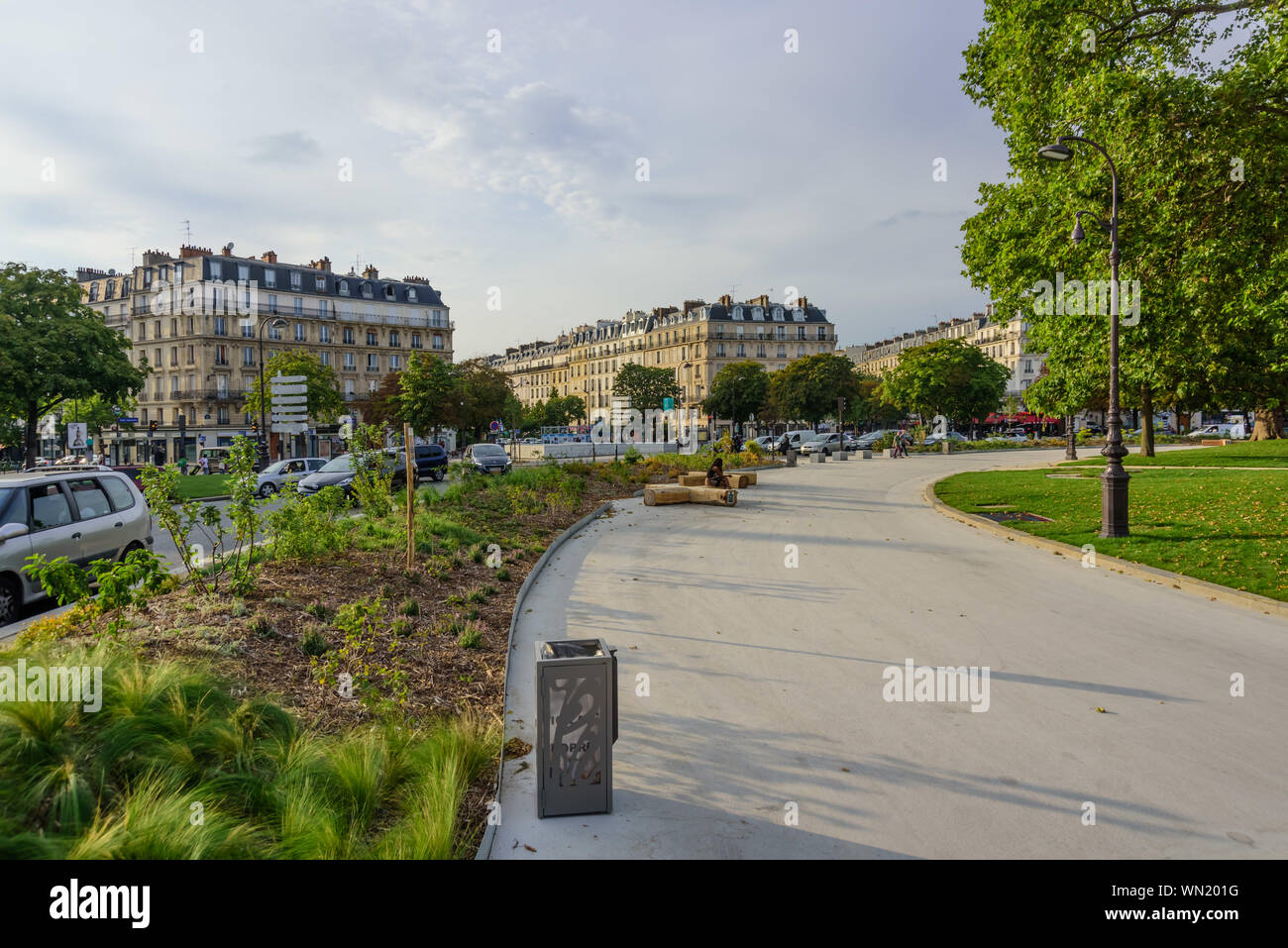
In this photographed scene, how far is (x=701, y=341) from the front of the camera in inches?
4213

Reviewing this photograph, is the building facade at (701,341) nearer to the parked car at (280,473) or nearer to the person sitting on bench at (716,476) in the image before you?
the parked car at (280,473)

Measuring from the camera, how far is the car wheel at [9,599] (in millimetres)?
7676

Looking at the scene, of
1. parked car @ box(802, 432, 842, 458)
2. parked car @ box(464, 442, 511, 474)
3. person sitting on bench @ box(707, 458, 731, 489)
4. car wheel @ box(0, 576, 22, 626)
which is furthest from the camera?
parked car @ box(802, 432, 842, 458)

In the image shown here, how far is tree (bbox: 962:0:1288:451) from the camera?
1252cm

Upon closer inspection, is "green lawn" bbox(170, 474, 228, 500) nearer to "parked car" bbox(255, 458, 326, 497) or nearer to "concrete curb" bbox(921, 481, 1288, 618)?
"parked car" bbox(255, 458, 326, 497)

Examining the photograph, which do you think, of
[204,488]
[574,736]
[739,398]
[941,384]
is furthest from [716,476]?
[739,398]

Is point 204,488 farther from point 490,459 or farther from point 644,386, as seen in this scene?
point 644,386

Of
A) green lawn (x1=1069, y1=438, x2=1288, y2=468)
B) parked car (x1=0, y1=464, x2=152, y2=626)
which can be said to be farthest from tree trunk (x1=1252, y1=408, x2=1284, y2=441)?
parked car (x1=0, y1=464, x2=152, y2=626)

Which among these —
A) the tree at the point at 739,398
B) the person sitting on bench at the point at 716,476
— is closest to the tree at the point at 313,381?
the tree at the point at 739,398

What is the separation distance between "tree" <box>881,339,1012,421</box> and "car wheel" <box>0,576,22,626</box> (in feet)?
207

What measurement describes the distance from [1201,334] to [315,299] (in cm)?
7614

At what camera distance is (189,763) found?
3939 mm
